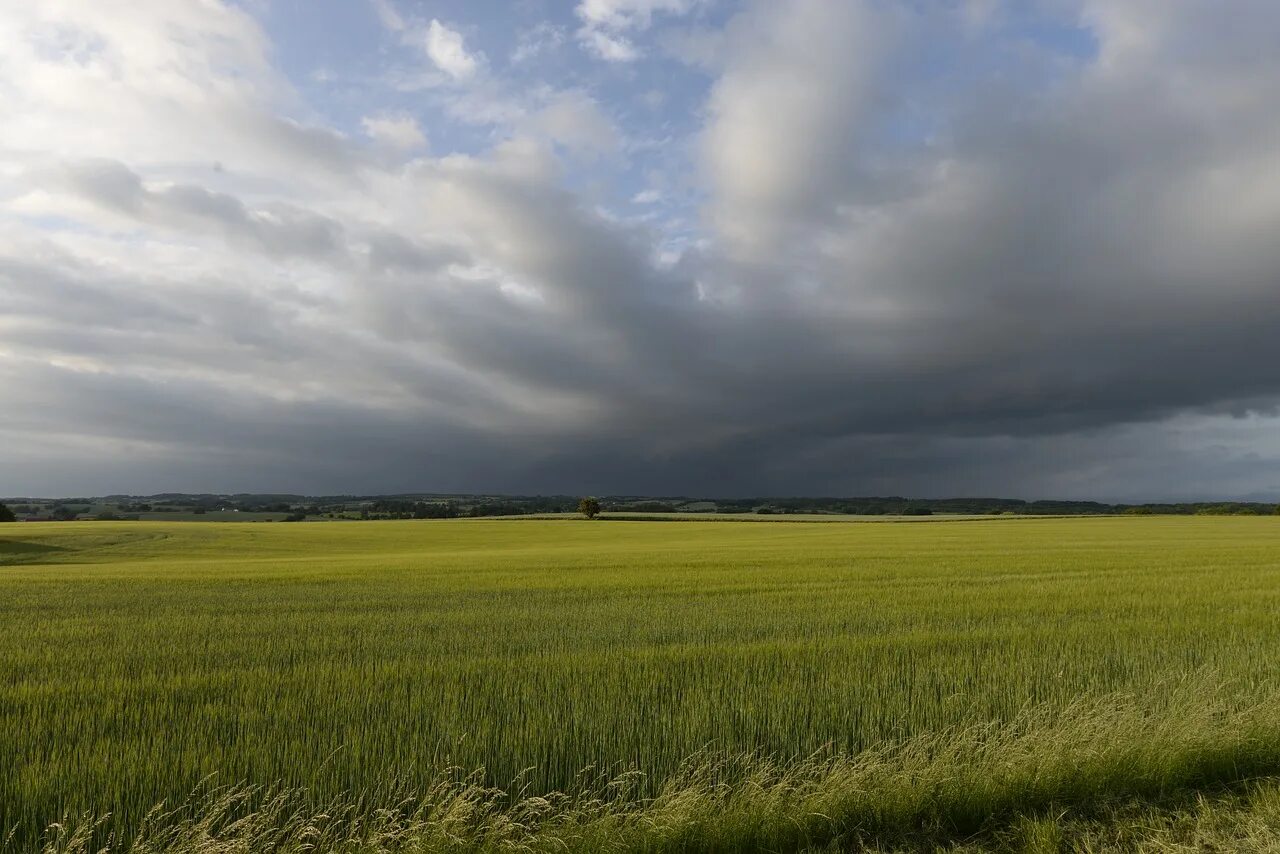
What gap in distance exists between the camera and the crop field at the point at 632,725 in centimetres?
547

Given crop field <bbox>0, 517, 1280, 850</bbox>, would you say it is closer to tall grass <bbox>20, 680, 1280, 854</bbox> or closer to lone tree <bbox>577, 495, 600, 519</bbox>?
tall grass <bbox>20, 680, 1280, 854</bbox>

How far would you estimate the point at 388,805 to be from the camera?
5.71m

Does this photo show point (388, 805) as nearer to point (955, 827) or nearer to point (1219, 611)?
point (955, 827)

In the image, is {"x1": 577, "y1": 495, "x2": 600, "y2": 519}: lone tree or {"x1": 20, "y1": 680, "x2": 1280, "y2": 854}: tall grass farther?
{"x1": 577, "y1": 495, "x2": 600, "y2": 519}: lone tree

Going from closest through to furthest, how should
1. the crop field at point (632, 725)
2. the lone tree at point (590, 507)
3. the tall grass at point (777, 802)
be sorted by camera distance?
1. the tall grass at point (777, 802)
2. the crop field at point (632, 725)
3. the lone tree at point (590, 507)

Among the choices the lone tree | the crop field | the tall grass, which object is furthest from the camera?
the lone tree

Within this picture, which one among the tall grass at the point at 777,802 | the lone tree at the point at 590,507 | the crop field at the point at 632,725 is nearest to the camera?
the tall grass at the point at 777,802

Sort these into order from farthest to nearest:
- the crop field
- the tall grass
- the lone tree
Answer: the lone tree → the crop field → the tall grass

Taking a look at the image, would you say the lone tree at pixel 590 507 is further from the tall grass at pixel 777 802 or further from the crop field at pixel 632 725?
the tall grass at pixel 777 802

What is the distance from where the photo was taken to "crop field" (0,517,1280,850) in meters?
5.47

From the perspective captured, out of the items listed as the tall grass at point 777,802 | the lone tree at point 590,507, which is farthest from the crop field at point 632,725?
the lone tree at point 590,507

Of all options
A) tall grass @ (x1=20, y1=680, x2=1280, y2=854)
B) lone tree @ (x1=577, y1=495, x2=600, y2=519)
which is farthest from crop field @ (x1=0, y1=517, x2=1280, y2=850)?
lone tree @ (x1=577, y1=495, x2=600, y2=519)

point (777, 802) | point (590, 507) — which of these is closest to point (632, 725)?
point (777, 802)

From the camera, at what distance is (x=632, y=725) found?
712 centimetres
